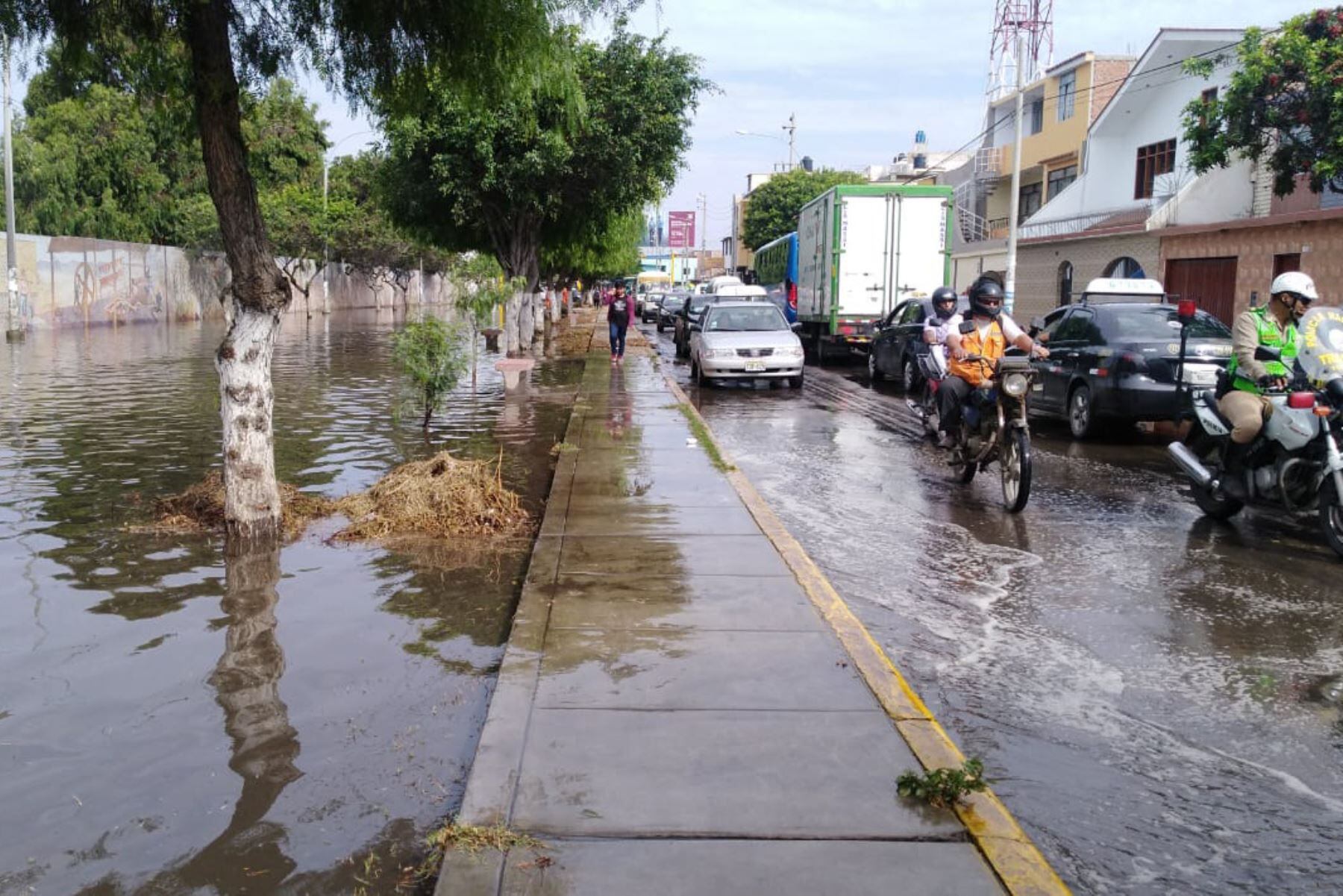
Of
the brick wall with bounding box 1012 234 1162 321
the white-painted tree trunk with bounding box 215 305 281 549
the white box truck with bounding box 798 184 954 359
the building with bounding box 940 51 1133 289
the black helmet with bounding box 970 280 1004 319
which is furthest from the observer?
the building with bounding box 940 51 1133 289

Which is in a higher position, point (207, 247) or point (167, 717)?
point (207, 247)

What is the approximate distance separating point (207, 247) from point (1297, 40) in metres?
37.4

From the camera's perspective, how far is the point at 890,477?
10531 mm

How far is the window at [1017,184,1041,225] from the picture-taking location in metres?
44.6

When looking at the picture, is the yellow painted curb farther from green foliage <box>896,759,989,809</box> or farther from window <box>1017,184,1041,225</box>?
window <box>1017,184,1041,225</box>

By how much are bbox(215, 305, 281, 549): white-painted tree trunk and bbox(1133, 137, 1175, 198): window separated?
32.3m

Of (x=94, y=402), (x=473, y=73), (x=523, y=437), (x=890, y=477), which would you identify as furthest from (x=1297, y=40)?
(x=94, y=402)

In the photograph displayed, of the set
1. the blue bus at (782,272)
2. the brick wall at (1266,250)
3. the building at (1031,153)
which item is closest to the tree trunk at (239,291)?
the brick wall at (1266,250)

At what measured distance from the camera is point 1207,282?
27.7 m

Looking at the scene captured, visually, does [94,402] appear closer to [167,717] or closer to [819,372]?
[167,717]

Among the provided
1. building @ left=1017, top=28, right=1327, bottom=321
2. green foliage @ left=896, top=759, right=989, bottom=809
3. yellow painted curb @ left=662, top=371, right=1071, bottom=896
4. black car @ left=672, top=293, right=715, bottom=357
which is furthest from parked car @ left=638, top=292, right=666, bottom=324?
green foliage @ left=896, top=759, right=989, bottom=809

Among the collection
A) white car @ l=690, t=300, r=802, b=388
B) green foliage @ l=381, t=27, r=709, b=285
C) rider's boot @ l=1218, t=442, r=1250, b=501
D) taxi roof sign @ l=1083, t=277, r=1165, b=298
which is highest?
green foliage @ l=381, t=27, r=709, b=285

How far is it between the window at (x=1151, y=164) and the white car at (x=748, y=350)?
1984 centimetres

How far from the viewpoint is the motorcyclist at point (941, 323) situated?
11836mm
